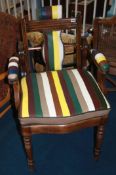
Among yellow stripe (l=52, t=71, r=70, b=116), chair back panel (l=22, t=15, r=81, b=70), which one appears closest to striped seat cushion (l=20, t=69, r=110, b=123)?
yellow stripe (l=52, t=71, r=70, b=116)

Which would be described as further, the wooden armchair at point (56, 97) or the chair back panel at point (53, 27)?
the chair back panel at point (53, 27)

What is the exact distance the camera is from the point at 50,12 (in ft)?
4.88

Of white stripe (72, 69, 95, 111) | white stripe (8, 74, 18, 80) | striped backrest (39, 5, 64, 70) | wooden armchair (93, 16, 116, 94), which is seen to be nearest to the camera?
white stripe (8, 74, 18, 80)

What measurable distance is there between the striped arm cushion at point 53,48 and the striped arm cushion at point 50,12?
11cm

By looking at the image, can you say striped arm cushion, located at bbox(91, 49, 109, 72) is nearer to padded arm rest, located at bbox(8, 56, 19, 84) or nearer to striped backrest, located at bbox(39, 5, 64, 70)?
striped backrest, located at bbox(39, 5, 64, 70)

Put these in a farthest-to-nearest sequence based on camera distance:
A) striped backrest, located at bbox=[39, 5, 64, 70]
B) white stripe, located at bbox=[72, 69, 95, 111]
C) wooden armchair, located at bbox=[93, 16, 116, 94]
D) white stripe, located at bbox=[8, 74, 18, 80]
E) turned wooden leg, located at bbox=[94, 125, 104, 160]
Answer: wooden armchair, located at bbox=[93, 16, 116, 94] → striped backrest, located at bbox=[39, 5, 64, 70] → turned wooden leg, located at bbox=[94, 125, 104, 160] → white stripe, located at bbox=[72, 69, 95, 111] → white stripe, located at bbox=[8, 74, 18, 80]

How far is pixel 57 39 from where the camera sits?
5.10ft

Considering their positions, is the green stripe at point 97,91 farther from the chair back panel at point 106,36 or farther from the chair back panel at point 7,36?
the chair back panel at point 7,36

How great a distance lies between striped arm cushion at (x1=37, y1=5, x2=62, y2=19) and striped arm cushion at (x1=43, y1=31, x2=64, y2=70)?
4.3 inches

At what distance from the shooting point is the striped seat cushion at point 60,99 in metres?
1.22

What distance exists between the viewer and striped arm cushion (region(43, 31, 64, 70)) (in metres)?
1.55

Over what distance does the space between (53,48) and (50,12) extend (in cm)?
24

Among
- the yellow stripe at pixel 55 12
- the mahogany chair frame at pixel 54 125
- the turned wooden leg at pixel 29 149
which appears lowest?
the turned wooden leg at pixel 29 149

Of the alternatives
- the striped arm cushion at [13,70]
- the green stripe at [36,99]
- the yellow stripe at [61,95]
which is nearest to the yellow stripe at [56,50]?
the yellow stripe at [61,95]
